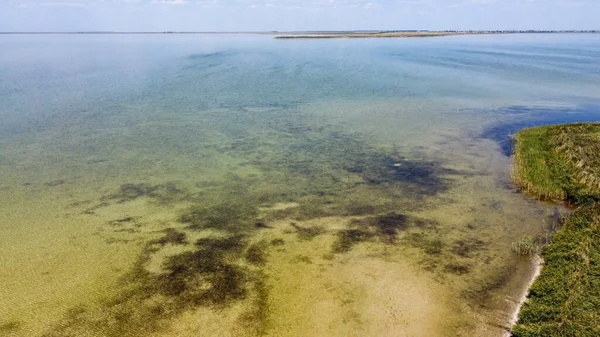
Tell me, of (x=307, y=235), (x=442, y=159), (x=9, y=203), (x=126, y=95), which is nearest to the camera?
(x=307, y=235)

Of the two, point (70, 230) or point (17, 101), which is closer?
point (70, 230)

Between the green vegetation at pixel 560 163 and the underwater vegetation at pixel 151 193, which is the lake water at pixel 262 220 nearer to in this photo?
the underwater vegetation at pixel 151 193

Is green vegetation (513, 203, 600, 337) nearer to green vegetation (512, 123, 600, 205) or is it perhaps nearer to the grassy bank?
the grassy bank

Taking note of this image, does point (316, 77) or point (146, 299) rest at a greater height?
point (316, 77)

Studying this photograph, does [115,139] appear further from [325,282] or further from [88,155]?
[325,282]

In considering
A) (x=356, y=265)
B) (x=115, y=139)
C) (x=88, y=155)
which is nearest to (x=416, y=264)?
(x=356, y=265)

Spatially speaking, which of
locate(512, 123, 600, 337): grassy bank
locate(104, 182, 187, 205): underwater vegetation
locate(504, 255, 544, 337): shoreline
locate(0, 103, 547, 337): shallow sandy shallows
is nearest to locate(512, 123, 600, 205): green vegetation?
locate(512, 123, 600, 337): grassy bank
